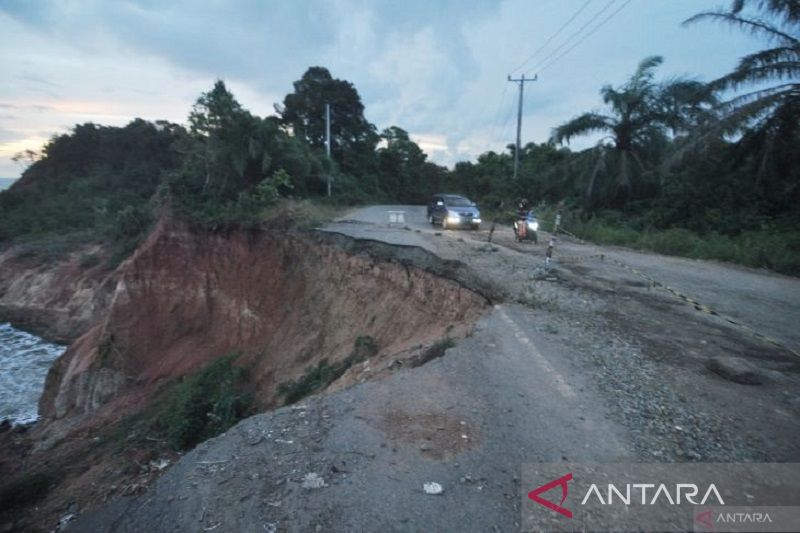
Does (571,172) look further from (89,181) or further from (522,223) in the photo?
(89,181)

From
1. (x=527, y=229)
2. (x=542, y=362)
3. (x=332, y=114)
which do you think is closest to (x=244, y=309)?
(x=527, y=229)

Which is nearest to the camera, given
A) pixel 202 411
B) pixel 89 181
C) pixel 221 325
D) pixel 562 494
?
pixel 562 494

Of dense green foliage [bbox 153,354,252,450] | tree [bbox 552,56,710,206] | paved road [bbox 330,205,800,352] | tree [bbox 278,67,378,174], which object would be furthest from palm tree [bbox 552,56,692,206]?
tree [bbox 278,67,378,174]

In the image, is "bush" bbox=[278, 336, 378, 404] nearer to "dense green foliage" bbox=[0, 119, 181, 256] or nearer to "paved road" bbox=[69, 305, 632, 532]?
"paved road" bbox=[69, 305, 632, 532]

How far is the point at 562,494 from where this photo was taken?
8.84ft

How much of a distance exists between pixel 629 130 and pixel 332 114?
89.7 feet

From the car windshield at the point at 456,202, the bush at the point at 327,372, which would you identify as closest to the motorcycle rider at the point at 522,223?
the car windshield at the point at 456,202

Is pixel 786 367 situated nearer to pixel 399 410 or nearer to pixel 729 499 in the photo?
pixel 729 499

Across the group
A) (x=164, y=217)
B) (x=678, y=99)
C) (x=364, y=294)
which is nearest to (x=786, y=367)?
(x=364, y=294)

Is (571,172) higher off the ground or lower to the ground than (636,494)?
higher

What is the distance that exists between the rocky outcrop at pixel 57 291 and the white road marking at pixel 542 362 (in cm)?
2242

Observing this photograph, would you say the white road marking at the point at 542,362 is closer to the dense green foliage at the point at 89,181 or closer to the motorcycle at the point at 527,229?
the motorcycle at the point at 527,229

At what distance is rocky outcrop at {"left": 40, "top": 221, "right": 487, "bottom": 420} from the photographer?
33.6ft

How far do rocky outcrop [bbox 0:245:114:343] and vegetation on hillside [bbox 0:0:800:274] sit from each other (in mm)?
2034
